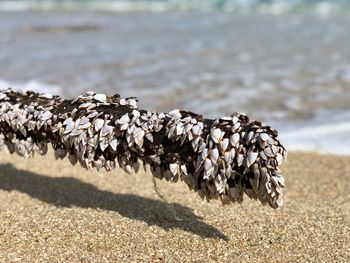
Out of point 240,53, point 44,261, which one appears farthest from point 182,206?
point 240,53

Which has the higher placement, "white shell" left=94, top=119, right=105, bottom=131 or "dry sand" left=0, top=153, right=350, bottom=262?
"white shell" left=94, top=119, right=105, bottom=131

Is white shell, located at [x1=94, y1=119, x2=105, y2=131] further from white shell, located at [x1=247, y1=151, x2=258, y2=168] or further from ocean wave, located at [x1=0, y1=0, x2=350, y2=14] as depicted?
ocean wave, located at [x1=0, y1=0, x2=350, y2=14]

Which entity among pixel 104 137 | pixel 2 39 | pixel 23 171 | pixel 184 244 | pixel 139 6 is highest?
pixel 104 137

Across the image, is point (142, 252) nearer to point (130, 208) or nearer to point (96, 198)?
point (130, 208)

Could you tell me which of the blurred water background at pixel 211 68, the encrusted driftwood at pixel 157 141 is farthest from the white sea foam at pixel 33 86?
the encrusted driftwood at pixel 157 141

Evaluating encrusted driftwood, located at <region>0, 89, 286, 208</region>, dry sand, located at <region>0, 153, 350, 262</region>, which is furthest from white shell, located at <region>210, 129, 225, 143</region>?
dry sand, located at <region>0, 153, 350, 262</region>

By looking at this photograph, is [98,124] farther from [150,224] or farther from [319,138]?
[319,138]

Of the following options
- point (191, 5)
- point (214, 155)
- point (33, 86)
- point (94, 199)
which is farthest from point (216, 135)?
point (191, 5)
